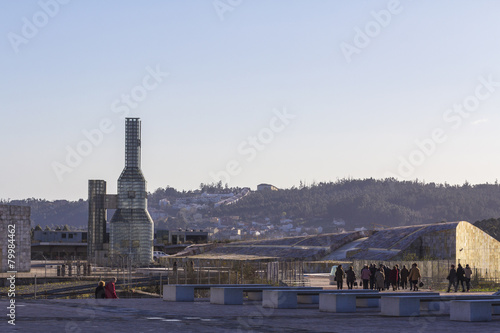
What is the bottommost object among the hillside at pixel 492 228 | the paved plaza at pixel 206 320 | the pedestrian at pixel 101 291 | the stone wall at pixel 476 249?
the paved plaza at pixel 206 320

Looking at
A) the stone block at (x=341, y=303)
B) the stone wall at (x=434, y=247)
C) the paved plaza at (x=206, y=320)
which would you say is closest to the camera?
the paved plaza at (x=206, y=320)

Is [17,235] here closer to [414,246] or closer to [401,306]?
[414,246]

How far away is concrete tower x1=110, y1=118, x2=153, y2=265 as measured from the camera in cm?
9312

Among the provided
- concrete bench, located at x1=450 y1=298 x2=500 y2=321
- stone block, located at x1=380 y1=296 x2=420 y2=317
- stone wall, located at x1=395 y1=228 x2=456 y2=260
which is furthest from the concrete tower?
concrete bench, located at x1=450 y1=298 x2=500 y2=321

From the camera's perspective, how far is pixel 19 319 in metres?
21.1

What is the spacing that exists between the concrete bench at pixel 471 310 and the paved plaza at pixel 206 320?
376 mm

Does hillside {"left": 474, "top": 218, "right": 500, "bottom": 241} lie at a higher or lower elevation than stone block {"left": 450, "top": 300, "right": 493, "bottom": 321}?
higher

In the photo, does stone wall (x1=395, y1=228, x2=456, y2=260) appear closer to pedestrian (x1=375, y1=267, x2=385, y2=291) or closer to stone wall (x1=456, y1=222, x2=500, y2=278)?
stone wall (x1=456, y1=222, x2=500, y2=278)

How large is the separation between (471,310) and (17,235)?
48.4 m

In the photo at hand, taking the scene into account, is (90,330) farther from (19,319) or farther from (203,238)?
(203,238)

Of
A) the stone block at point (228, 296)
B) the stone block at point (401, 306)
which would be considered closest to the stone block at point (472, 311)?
the stone block at point (401, 306)

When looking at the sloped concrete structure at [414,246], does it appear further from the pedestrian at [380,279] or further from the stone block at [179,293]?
the stone block at [179,293]

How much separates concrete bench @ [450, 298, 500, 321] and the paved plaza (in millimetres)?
376

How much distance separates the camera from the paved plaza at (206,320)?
19.5m
